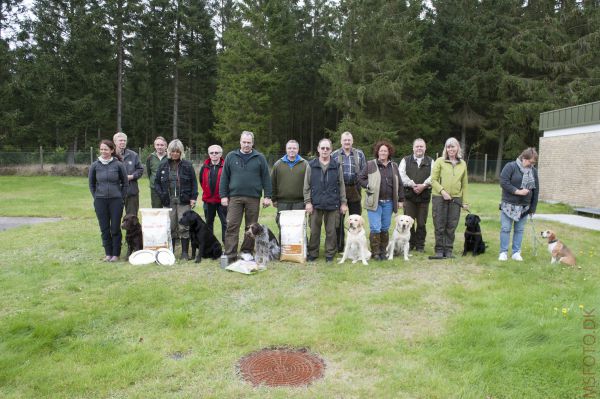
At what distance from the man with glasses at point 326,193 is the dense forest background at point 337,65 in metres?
20.4

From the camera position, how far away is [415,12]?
27000 millimetres

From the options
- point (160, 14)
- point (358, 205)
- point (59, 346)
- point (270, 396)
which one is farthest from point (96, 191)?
point (160, 14)

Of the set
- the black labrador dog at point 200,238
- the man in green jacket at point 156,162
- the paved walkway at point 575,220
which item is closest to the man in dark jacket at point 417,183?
the black labrador dog at point 200,238

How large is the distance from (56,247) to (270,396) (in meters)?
5.92

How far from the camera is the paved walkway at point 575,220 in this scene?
10.0 metres

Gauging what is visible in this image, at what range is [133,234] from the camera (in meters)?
A: 6.57

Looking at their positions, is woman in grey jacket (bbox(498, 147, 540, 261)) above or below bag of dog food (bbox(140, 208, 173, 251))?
above

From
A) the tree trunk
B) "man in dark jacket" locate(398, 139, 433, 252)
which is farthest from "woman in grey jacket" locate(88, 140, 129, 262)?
the tree trunk

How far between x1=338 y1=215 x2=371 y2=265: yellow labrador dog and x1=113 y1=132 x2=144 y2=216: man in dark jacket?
3442mm

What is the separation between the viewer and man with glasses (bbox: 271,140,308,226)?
6.45m

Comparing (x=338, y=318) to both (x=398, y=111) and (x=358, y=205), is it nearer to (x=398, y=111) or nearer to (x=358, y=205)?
(x=358, y=205)

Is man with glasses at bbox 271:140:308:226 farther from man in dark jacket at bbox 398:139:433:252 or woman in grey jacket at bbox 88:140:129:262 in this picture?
woman in grey jacket at bbox 88:140:129:262

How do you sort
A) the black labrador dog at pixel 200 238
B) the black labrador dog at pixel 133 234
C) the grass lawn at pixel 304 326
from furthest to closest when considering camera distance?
the black labrador dog at pixel 133 234 < the black labrador dog at pixel 200 238 < the grass lawn at pixel 304 326

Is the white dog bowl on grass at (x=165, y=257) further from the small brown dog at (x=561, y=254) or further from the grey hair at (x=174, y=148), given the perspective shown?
the small brown dog at (x=561, y=254)
